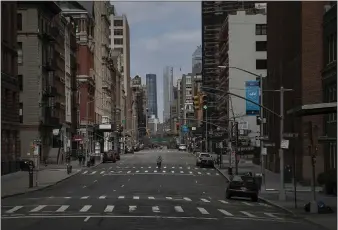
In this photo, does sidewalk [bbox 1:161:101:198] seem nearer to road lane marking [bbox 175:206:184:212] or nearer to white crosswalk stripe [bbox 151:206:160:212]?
white crosswalk stripe [bbox 151:206:160:212]

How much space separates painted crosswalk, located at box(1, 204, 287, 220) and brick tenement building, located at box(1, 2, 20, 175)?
30.8 meters

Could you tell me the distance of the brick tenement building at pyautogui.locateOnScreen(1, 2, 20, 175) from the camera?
195 feet

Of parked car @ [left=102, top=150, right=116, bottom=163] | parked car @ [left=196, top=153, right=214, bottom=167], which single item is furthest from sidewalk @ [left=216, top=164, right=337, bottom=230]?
parked car @ [left=102, top=150, right=116, bottom=163]

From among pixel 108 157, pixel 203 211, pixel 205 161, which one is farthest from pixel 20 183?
pixel 108 157

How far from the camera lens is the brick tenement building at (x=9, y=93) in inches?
2341

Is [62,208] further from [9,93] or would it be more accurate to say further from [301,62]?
[9,93]

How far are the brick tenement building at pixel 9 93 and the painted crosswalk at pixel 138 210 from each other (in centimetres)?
3077

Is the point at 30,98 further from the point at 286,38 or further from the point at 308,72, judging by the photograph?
the point at 308,72

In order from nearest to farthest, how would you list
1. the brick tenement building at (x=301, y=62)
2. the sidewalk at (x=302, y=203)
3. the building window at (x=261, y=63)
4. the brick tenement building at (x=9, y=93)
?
the sidewalk at (x=302, y=203) → the brick tenement building at (x=301, y=62) → the brick tenement building at (x=9, y=93) → the building window at (x=261, y=63)

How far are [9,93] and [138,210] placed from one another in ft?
122

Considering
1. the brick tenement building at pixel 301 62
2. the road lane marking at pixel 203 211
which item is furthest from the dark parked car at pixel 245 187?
the brick tenement building at pixel 301 62

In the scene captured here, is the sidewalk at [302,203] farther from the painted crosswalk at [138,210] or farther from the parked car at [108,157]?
the parked car at [108,157]

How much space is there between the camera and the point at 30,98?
75500mm

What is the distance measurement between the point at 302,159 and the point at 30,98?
36795 millimetres
